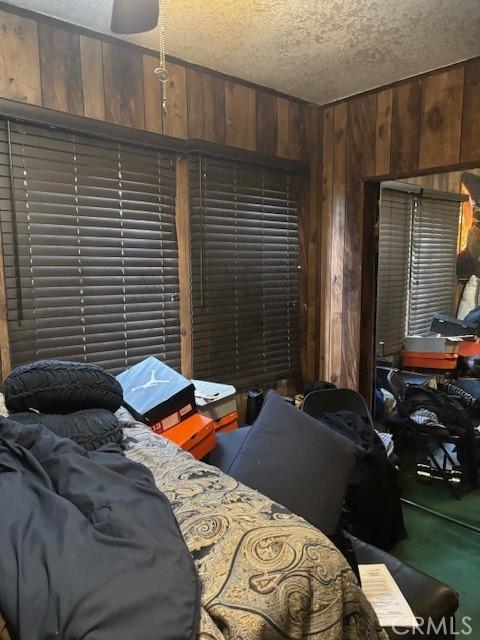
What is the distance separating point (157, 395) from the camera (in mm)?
1884

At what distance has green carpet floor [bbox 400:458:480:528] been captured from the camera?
2398 mm

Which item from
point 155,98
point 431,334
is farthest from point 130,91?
point 431,334

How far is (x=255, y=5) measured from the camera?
1.76 meters

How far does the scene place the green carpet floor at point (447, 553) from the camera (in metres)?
1.83

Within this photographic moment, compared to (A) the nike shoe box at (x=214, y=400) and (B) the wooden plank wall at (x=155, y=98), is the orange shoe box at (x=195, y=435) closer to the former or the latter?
(A) the nike shoe box at (x=214, y=400)

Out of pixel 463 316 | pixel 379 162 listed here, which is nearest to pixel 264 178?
pixel 379 162

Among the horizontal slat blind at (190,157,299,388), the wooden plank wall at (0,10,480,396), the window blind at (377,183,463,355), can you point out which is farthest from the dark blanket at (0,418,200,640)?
the window blind at (377,183,463,355)

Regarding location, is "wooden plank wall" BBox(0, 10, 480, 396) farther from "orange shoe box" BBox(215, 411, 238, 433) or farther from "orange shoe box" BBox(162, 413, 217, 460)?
"orange shoe box" BBox(162, 413, 217, 460)

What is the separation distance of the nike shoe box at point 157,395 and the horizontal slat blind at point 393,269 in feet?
5.54

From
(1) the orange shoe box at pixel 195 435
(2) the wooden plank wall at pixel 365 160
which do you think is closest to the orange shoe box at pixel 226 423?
(1) the orange shoe box at pixel 195 435

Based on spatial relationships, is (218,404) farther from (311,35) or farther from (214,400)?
(311,35)

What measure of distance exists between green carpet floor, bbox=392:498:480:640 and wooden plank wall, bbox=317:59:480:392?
0.90 m

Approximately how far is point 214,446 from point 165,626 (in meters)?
1.36

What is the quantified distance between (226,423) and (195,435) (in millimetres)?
382
